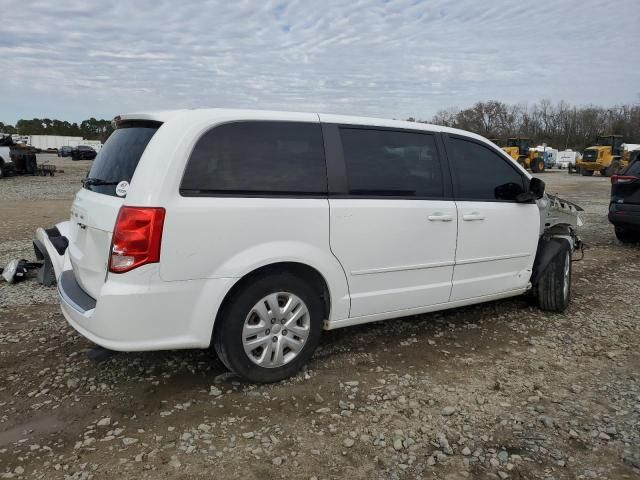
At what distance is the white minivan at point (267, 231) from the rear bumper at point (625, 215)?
5.35 meters

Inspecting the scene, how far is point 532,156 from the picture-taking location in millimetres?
37594

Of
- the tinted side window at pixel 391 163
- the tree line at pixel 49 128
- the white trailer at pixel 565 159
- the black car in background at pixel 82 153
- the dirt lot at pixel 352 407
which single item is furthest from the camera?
the tree line at pixel 49 128

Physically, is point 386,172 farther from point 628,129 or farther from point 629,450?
point 628,129

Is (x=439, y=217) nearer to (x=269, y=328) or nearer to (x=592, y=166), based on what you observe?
(x=269, y=328)

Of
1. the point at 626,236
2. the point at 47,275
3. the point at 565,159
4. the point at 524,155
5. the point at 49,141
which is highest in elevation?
the point at 49,141

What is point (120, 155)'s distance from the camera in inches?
132

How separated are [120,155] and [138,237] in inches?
31.6

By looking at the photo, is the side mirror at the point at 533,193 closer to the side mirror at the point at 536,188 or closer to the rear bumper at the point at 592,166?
the side mirror at the point at 536,188

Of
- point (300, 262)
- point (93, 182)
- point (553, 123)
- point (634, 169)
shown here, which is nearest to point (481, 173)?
point (300, 262)

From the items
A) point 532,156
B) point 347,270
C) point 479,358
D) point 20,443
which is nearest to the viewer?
point 20,443

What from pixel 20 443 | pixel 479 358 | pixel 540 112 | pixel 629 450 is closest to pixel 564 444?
pixel 629 450

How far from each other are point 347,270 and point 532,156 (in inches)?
1496

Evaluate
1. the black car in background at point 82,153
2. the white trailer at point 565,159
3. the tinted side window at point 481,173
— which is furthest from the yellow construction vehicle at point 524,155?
the black car in background at point 82,153

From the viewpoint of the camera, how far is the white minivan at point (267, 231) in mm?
2920
